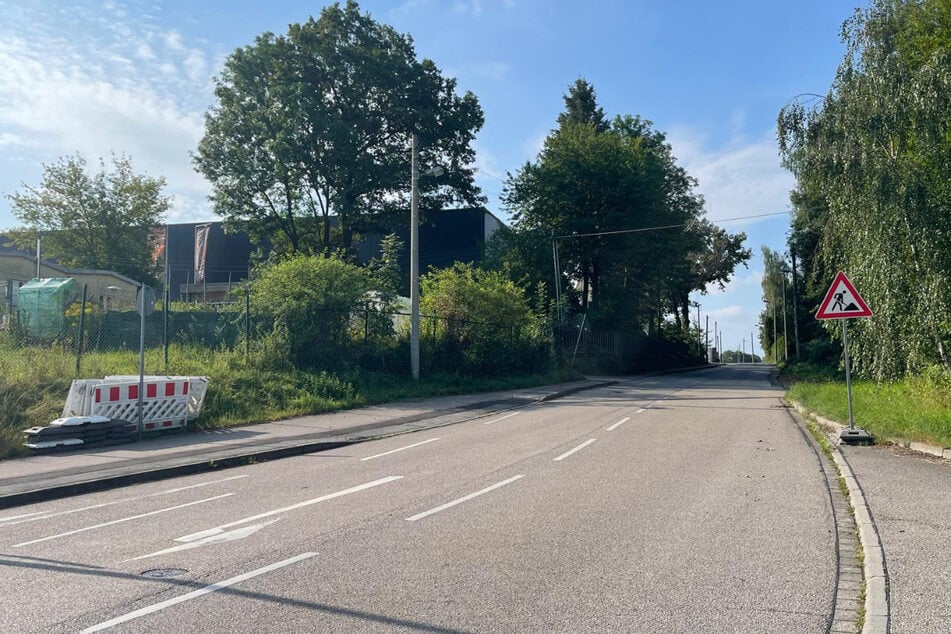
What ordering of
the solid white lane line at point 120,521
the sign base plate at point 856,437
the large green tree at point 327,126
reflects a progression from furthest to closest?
the large green tree at point 327,126
the sign base plate at point 856,437
the solid white lane line at point 120,521

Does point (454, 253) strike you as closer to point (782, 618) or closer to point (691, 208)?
point (691, 208)

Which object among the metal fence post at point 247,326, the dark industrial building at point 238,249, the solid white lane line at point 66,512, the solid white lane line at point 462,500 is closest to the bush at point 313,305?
the metal fence post at point 247,326

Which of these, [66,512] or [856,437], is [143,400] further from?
[856,437]

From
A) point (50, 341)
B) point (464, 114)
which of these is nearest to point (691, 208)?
point (464, 114)

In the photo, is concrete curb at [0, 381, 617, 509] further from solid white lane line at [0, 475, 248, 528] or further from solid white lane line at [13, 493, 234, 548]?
solid white lane line at [13, 493, 234, 548]

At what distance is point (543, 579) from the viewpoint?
5.38 meters

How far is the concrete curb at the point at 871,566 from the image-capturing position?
14.7 ft

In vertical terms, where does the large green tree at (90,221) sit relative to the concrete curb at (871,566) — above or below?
above

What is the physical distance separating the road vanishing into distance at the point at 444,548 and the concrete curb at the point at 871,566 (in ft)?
0.86

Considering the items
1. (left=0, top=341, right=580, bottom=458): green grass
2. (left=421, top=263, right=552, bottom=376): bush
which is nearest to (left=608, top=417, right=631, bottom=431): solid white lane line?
(left=0, top=341, right=580, bottom=458): green grass

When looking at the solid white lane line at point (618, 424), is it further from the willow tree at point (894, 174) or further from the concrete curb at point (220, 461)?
the willow tree at point (894, 174)

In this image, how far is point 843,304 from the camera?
1329cm

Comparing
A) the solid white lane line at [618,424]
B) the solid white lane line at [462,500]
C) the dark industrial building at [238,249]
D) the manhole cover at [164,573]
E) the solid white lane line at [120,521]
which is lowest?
the solid white lane line at [120,521]

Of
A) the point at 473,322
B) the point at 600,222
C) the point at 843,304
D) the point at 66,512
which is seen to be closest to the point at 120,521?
the point at 66,512
